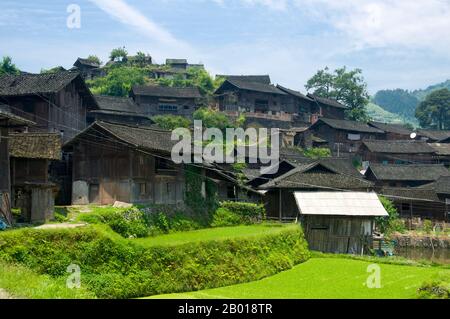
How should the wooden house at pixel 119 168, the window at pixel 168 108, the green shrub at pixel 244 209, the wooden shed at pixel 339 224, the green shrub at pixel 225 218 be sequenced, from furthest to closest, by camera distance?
the window at pixel 168 108, the green shrub at pixel 244 209, the green shrub at pixel 225 218, the wooden shed at pixel 339 224, the wooden house at pixel 119 168

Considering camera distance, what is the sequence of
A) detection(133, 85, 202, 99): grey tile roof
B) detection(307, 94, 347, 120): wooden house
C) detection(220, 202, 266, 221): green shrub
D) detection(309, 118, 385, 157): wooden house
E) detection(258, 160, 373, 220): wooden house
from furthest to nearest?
detection(307, 94, 347, 120): wooden house
detection(309, 118, 385, 157): wooden house
detection(133, 85, 202, 99): grey tile roof
detection(258, 160, 373, 220): wooden house
detection(220, 202, 266, 221): green shrub

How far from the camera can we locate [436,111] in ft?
327

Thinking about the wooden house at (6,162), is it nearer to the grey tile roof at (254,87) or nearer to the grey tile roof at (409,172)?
the grey tile roof at (409,172)

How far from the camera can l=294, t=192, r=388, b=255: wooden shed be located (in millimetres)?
37125

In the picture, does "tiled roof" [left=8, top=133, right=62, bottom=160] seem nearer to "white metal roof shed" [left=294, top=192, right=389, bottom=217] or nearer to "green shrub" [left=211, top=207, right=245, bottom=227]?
"green shrub" [left=211, top=207, right=245, bottom=227]

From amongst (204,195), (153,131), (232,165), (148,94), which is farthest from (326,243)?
(148,94)

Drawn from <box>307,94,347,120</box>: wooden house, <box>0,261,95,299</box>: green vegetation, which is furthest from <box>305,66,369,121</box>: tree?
<box>0,261,95,299</box>: green vegetation

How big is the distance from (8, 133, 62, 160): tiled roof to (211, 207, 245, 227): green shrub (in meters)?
12.9

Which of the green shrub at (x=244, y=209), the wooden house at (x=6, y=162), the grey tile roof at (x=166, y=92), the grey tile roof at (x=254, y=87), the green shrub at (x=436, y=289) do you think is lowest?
the green shrub at (x=436, y=289)

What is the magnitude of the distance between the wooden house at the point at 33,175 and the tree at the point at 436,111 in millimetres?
87210

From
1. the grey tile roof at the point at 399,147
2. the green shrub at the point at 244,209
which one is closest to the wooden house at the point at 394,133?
the grey tile roof at the point at 399,147

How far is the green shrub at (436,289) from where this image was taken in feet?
64.5

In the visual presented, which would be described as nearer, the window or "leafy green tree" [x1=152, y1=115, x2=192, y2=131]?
"leafy green tree" [x1=152, y1=115, x2=192, y2=131]

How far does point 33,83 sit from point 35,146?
17990mm
